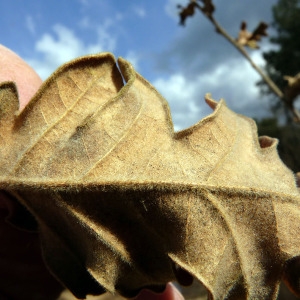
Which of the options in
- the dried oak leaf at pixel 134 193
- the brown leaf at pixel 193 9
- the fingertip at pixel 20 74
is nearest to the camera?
the dried oak leaf at pixel 134 193

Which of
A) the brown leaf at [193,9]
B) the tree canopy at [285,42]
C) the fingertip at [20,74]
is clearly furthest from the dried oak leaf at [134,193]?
the tree canopy at [285,42]

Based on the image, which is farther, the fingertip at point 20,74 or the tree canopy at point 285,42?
the tree canopy at point 285,42

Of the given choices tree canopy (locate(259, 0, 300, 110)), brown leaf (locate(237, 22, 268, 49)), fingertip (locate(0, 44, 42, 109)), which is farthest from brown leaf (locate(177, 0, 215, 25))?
tree canopy (locate(259, 0, 300, 110))

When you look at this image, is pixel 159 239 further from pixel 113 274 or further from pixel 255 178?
pixel 255 178

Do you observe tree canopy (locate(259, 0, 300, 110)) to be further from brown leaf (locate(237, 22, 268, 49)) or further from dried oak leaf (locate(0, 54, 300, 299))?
dried oak leaf (locate(0, 54, 300, 299))

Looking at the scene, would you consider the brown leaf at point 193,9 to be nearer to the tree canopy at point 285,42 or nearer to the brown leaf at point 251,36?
the brown leaf at point 251,36

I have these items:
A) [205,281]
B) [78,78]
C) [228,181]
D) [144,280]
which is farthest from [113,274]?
[78,78]
